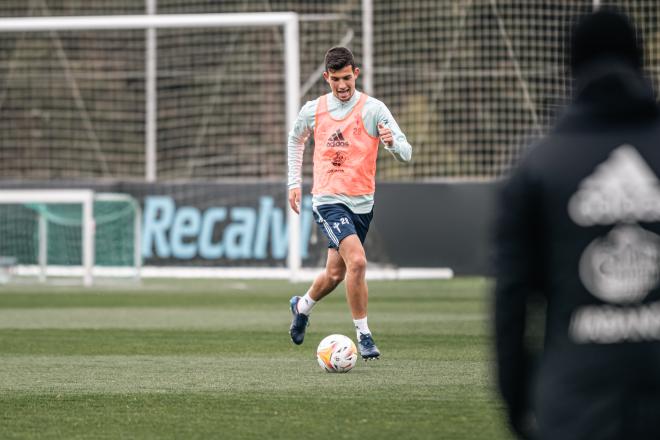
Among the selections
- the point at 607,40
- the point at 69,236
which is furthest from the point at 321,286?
the point at 69,236

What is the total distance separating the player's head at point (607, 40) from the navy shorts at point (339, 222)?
5886 millimetres

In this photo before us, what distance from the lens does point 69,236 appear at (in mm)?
21516

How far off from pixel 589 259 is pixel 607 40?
1.53 feet

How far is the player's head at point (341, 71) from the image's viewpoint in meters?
8.77

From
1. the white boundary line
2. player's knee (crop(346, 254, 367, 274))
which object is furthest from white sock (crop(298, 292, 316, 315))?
the white boundary line

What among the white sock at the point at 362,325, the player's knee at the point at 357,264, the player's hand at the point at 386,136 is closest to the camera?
the player's hand at the point at 386,136

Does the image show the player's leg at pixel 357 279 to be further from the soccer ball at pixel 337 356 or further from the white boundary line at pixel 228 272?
the white boundary line at pixel 228 272

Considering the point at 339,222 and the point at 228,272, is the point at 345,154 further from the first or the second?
the point at 228,272

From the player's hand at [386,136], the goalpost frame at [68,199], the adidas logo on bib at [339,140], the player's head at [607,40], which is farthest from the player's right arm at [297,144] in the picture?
the goalpost frame at [68,199]

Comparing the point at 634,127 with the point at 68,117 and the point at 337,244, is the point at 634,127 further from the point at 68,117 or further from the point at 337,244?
the point at 68,117

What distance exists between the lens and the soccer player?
8.77 m

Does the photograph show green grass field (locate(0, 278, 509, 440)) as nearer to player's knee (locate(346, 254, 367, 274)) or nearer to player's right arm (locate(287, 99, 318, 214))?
player's knee (locate(346, 254, 367, 274))

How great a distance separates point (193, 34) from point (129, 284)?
28.0ft

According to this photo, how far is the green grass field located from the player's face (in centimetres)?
178
